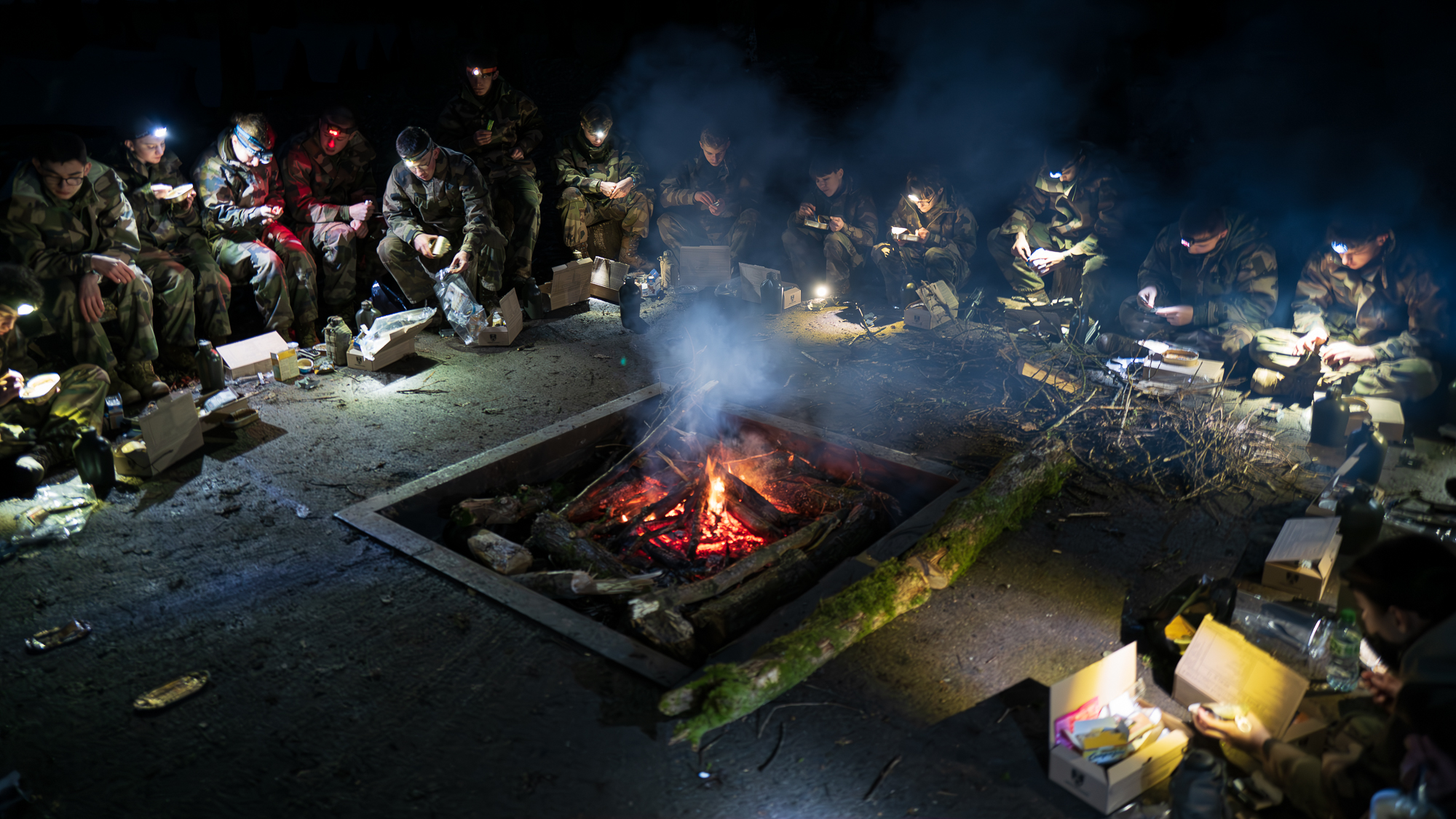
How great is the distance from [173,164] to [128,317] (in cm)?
128

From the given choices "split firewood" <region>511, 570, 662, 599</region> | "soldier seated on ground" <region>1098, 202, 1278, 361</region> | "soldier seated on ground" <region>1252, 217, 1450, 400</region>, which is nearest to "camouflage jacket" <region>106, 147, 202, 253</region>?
"split firewood" <region>511, 570, 662, 599</region>

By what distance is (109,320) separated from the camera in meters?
5.56

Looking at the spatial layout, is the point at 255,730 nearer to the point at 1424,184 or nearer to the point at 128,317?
the point at 128,317

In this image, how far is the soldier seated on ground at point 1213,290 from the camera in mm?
6211

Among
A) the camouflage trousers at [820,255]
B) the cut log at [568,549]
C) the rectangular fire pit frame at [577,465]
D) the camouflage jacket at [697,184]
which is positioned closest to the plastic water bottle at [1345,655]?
the rectangular fire pit frame at [577,465]

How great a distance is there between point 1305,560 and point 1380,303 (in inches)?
126

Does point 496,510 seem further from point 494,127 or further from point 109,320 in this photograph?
point 494,127

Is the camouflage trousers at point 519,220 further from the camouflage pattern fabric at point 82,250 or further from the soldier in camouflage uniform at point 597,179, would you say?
the camouflage pattern fabric at point 82,250

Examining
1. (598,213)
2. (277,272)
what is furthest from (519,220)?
(277,272)

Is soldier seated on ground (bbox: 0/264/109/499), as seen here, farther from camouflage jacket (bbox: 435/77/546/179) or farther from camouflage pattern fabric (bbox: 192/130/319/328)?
camouflage jacket (bbox: 435/77/546/179)

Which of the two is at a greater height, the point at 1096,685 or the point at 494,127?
the point at 494,127

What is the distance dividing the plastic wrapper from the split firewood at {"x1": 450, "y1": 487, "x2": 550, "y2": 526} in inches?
99.0

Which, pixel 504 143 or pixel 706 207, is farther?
pixel 706 207

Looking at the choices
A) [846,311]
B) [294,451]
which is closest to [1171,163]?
[846,311]
